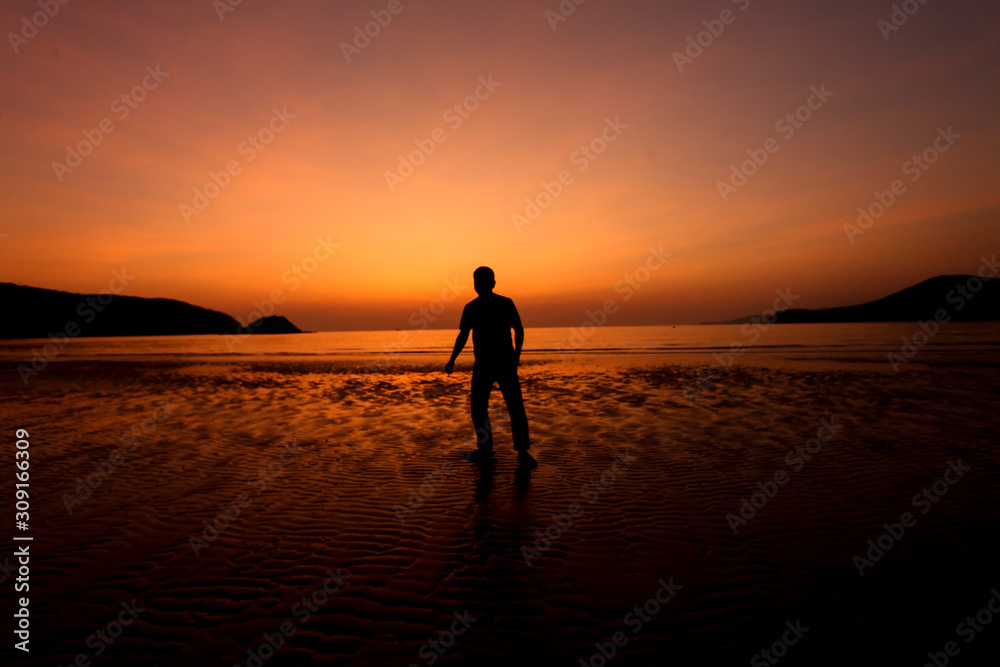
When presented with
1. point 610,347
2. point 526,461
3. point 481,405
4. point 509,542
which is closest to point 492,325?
point 481,405

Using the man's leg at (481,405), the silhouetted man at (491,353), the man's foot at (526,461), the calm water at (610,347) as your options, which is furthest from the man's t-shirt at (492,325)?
the calm water at (610,347)

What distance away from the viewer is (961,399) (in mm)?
14242

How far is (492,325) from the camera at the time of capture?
8508mm

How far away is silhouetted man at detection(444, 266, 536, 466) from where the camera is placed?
837 cm

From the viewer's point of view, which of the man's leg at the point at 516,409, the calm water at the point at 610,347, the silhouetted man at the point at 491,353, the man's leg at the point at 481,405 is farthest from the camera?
the calm water at the point at 610,347

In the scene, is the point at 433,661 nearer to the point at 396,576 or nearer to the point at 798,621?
the point at 396,576

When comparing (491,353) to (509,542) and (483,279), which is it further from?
(509,542)

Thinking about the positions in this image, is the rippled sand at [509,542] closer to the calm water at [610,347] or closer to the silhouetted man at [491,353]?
the silhouetted man at [491,353]

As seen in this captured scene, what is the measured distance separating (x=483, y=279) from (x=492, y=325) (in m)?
0.77

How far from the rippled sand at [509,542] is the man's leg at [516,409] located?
44cm

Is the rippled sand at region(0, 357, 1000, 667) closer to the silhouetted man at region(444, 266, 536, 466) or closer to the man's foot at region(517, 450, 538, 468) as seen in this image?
the man's foot at region(517, 450, 538, 468)


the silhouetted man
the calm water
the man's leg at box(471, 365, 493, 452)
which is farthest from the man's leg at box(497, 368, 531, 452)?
the calm water

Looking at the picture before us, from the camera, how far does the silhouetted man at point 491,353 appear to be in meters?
8.37

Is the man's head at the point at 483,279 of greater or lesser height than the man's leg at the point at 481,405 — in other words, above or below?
above
